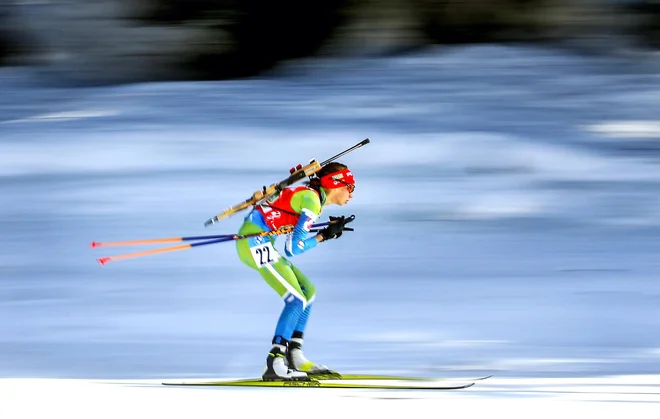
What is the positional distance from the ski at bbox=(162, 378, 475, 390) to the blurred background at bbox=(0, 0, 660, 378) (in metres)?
0.85

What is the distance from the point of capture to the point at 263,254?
4.50 metres

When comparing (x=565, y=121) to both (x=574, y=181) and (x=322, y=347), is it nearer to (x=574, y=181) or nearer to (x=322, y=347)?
(x=574, y=181)

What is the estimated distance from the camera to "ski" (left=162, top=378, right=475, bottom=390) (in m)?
4.48

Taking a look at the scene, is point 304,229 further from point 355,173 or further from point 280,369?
point 355,173

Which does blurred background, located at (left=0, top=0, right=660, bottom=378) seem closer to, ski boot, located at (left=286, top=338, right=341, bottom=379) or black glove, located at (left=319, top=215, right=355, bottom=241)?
ski boot, located at (left=286, top=338, right=341, bottom=379)

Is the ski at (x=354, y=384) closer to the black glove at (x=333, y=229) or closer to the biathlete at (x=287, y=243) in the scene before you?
the biathlete at (x=287, y=243)

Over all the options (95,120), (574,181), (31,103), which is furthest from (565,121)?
Result: (31,103)

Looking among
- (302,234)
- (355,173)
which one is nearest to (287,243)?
(302,234)

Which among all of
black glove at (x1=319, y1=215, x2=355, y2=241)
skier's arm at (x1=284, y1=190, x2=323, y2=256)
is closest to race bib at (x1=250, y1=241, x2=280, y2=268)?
skier's arm at (x1=284, y1=190, x2=323, y2=256)

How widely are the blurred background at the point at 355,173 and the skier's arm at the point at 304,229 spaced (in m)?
1.40

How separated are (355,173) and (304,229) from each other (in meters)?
5.02

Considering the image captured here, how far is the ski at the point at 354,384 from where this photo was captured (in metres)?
4.48

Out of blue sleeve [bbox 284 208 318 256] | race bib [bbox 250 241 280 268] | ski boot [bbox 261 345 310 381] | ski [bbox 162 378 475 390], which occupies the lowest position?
ski [bbox 162 378 475 390]

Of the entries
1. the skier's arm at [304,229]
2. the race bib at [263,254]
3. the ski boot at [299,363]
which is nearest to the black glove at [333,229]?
the skier's arm at [304,229]
